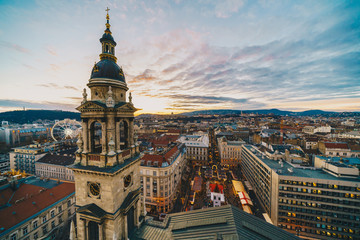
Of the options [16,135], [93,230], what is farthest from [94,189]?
[16,135]

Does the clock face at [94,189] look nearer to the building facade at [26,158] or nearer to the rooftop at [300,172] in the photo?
the rooftop at [300,172]

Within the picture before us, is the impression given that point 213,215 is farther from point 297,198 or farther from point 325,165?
point 325,165

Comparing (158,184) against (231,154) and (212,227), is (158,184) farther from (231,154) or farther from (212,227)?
(231,154)

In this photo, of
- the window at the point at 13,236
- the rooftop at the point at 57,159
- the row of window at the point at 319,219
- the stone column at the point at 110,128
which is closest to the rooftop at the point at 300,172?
the row of window at the point at 319,219

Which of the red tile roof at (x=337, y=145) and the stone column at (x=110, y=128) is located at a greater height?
the stone column at (x=110, y=128)

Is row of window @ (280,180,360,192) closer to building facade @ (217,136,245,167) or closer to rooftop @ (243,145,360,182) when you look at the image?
rooftop @ (243,145,360,182)

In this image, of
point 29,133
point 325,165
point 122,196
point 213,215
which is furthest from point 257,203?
point 29,133
